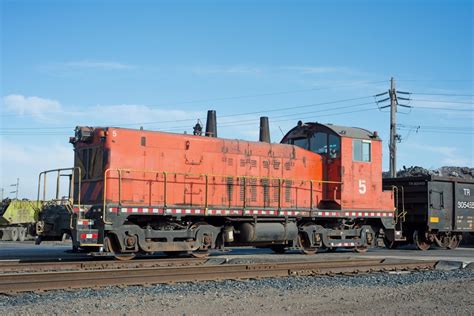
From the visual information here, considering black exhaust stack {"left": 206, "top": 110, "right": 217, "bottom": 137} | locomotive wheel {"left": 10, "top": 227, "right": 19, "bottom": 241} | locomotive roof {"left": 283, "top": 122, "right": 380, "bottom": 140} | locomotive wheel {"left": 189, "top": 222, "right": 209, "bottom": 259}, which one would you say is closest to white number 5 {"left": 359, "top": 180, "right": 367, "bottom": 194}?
locomotive roof {"left": 283, "top": 122, "right": 380, "bottom": 140}

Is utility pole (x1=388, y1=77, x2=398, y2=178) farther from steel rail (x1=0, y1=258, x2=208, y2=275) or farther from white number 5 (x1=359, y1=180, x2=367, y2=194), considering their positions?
steel rail (x1=0, y1=258, x2=208, y2=275)

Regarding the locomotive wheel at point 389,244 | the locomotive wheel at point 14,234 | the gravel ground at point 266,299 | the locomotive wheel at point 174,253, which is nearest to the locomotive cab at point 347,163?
the locomotive wheel at point 389,244

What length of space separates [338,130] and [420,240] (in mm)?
7454

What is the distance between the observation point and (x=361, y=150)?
66.4 feet

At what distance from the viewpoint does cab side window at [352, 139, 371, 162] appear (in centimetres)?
2000

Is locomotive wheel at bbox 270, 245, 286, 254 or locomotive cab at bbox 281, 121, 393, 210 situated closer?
locomotive cab at bbox 281, 121, 393, 210

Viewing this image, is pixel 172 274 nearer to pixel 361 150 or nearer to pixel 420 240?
pixel 361 150

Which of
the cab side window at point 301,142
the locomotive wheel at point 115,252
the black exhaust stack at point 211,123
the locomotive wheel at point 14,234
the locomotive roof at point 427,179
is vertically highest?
the black exhaust stack at point 211,123

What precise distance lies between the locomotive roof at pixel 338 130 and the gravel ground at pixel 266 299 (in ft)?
28.9

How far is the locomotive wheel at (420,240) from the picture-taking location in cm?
2394

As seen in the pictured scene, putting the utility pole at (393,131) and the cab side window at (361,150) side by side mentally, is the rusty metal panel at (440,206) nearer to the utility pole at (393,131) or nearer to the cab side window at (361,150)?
the cab side window at (361,150)

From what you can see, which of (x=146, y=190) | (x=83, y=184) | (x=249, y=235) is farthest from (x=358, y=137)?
(x=83, y=184)

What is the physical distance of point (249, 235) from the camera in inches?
694

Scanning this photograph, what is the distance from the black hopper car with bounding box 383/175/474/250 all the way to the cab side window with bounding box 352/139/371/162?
324cm
